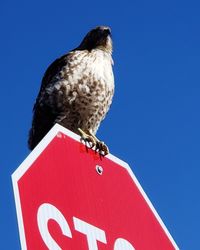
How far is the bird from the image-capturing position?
482 centimetres

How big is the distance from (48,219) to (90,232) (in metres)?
0.23

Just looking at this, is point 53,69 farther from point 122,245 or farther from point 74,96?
point 122,245

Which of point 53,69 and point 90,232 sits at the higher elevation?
point 53,69

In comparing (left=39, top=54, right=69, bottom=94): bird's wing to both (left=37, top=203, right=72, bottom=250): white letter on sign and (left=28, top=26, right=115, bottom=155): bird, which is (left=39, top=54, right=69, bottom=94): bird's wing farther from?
(left=37, top=203, right=72, bottom=250): white letter on sign

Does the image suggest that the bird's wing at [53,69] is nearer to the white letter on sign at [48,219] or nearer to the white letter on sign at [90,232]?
the white letter on sign at [90,232]

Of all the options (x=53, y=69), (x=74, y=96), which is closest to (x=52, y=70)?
(x=53, y=69)

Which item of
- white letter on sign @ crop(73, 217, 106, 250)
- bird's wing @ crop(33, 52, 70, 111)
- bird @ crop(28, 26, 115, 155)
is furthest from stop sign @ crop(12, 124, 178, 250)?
bird's wing @ crop(33, 52, 70, 111)

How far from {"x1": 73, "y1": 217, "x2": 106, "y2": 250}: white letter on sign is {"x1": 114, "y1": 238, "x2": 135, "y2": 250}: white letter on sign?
78 mm

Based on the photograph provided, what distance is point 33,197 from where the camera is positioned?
171 cm

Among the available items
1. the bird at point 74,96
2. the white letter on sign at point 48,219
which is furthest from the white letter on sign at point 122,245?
the bird at point 74,96

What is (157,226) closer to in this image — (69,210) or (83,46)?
(69,210)

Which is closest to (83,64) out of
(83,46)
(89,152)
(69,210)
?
(83,46)

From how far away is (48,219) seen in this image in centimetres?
173

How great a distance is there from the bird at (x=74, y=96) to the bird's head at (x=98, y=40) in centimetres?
62
